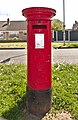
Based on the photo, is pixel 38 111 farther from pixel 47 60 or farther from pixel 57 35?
pixel 57 35

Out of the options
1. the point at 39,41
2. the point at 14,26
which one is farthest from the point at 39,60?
the point at 14,26

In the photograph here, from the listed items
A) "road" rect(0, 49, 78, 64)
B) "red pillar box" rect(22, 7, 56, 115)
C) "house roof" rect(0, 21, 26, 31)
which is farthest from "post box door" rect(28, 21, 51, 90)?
"house roof" rect(0, 21, 26, 31)

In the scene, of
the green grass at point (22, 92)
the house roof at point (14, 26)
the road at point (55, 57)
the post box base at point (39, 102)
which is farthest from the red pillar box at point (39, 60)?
the house roof at point (14, 26)

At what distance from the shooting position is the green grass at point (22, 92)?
3969mm

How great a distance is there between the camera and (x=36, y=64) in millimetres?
3748

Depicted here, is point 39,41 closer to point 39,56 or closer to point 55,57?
point 39,56

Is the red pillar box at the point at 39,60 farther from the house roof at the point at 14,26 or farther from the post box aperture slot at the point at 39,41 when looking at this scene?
the house roof at the point at 14,26

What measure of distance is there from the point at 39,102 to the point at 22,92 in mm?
870

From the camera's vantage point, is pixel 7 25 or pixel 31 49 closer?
pixel 31 49

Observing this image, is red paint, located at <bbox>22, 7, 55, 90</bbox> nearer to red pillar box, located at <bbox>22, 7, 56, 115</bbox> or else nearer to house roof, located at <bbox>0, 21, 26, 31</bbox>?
red pillar box, located at <bbox>22, 7, 56, 115</bbox>

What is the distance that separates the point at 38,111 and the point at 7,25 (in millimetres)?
47304

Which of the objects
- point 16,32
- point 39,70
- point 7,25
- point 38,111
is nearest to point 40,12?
point 39,70

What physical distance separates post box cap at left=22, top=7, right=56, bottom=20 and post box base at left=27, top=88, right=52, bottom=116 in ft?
3.87

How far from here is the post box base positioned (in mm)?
3789
